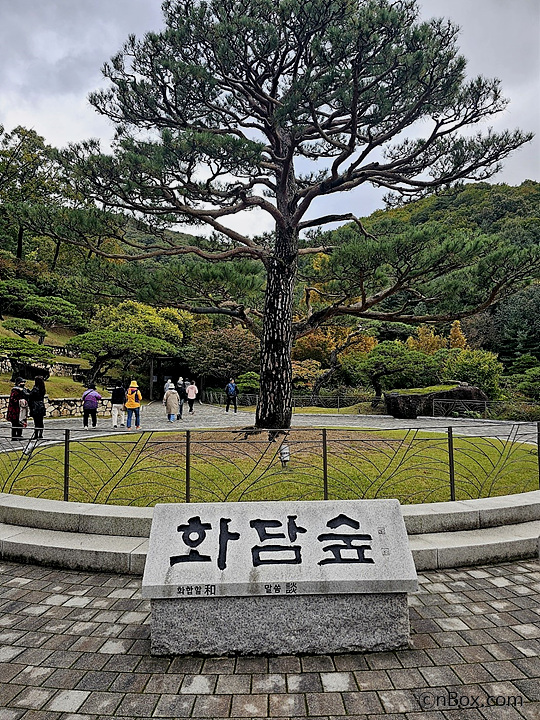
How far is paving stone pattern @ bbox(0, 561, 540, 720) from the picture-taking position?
2.35 meters

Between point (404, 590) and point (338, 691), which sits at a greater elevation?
point (404, 590)

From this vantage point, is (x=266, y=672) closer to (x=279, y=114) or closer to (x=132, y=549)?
(x=132, y=549)

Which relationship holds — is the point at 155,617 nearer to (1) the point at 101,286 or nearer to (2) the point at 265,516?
(2) the point at 265,516

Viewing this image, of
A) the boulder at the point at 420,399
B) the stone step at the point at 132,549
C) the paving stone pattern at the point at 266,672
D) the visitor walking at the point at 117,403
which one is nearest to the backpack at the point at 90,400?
the visitor walking at the point at 117,403

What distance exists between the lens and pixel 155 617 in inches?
114

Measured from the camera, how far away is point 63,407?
60.6ft

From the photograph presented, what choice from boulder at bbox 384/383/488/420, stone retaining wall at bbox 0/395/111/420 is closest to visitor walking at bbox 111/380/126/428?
stone retaining wall at bbox 0/395/111/420

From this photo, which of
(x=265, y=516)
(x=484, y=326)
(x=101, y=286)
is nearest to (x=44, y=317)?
(x=101, y=286)

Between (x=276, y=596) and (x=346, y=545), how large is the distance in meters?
0.56

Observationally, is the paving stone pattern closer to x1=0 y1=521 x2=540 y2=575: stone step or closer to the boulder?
x1=0 y1=521 x2=540 y2=575: stone step

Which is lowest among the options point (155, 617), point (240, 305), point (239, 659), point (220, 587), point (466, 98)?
point (239, 659)

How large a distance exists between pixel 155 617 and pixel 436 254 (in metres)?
7.26

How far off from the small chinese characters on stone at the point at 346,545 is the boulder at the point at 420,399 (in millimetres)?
14678

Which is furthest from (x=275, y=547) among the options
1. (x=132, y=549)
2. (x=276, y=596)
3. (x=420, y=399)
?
(x=420, y=399)
